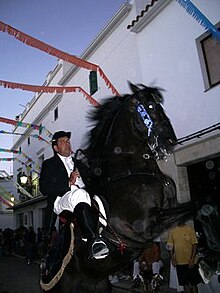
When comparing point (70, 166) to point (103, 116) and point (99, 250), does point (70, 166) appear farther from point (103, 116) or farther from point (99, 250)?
point (99, 250)

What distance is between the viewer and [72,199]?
3.45 metres

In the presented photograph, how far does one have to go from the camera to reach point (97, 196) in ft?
11.7

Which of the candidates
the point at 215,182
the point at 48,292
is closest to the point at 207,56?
the point at 215,182

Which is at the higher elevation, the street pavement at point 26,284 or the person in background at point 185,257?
the person in background at point 185,257

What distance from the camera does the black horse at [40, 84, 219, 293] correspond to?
3242 millimetres

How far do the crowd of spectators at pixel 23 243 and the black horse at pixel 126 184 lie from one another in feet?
44.7

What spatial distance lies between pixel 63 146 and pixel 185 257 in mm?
3575

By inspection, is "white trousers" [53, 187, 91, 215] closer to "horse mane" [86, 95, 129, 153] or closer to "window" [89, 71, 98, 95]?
"horse mane" [86, 95, 129, 153]

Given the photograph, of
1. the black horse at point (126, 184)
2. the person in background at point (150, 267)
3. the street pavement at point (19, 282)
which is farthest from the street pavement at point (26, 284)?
the black horse at point (126, 184)

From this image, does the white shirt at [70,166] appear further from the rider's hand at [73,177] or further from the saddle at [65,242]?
the saddle at [65,242]

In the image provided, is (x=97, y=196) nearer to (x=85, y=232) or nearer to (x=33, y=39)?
(x=85, y=232)

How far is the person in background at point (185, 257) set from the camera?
5.50m

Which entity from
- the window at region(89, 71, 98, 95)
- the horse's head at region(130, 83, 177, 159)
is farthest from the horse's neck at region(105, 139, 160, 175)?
the window at region(89, 71, 98, 95)

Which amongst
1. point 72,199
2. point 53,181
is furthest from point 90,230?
point 53,181
